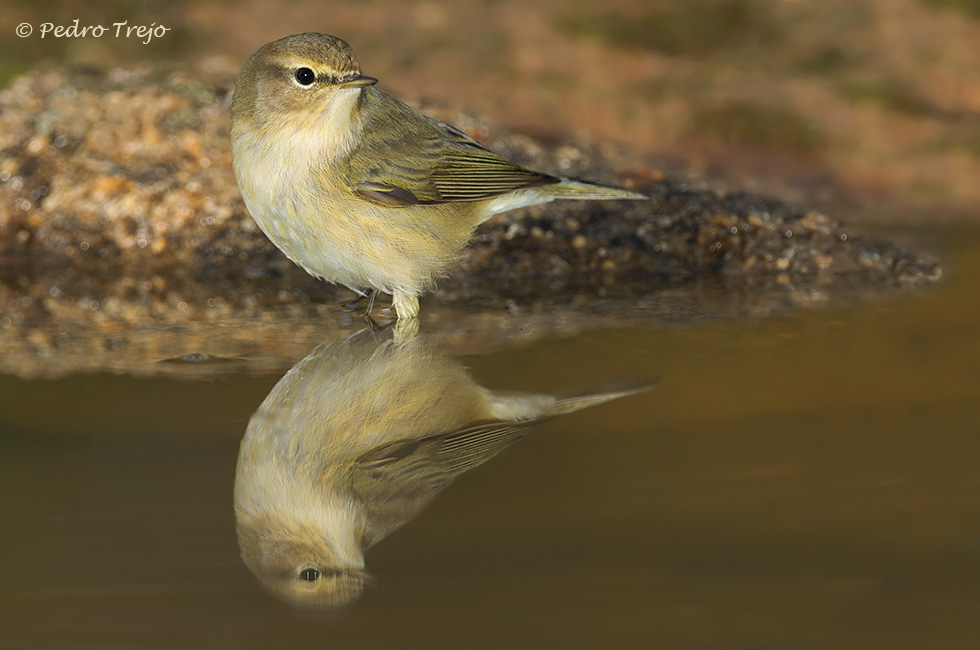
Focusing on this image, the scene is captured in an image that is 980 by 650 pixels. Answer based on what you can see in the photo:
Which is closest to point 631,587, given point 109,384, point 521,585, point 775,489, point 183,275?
point 521,585

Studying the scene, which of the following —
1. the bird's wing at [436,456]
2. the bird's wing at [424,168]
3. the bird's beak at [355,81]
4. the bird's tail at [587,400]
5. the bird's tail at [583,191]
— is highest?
the bird's beak at [355,81]

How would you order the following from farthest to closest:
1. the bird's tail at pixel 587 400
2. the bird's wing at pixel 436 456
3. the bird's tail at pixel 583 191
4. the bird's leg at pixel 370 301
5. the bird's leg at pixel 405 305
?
the bird's tail at pixel 583 191 < the bird's leg at pixel 370 301 < the bird's leg at pixel 405 305 < the bird's tail at pixel 587 400 < the bird's wing at pixel 436 456

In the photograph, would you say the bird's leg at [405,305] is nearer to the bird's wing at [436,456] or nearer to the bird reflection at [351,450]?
the bird reflection at [351,450]

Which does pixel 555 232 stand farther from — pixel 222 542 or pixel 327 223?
pixel 222 542

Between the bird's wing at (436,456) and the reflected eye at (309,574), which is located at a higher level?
the bird's wing at (436,456)

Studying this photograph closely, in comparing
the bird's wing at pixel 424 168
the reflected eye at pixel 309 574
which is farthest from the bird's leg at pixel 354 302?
the reflected eye at pixel 309 574

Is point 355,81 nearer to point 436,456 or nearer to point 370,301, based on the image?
point 370,301
